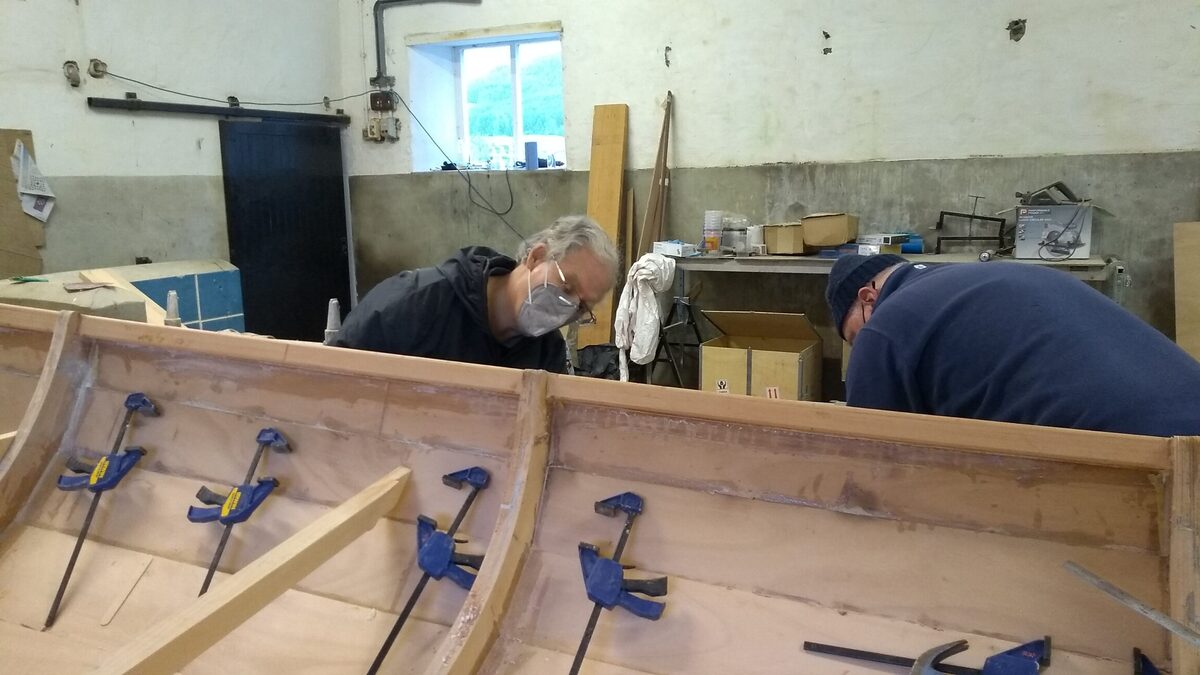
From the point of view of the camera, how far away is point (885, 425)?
1.05 metres

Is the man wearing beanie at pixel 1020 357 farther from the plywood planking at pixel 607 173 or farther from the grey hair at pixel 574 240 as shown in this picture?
the plywood planking at pixel 607 173

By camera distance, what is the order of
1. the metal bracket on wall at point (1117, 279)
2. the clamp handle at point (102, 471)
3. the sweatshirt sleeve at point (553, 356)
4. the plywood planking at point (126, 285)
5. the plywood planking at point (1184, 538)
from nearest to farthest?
the plywood planking at point (1184, 538) < the clamp handle at point (102, 471) < the sweatshirt sleeve at point (553, 356) < the plywood planking at point (126, 285) < the metal bracket on wall at point (1117, 279)

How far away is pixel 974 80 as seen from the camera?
4.02 m

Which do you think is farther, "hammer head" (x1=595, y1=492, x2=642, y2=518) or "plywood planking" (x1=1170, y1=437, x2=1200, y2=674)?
"hammer head" (x1=595, y1=492, x2=642, y2=518)

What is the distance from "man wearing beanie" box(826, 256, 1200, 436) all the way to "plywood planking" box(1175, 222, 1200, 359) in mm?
2703

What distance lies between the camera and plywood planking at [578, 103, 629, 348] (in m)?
4.67

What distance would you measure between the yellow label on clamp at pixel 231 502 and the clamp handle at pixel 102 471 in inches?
12.1

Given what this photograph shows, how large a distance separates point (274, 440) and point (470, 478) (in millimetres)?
431

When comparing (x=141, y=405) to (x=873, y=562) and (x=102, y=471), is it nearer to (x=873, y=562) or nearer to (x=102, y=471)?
(x=102, y=471)

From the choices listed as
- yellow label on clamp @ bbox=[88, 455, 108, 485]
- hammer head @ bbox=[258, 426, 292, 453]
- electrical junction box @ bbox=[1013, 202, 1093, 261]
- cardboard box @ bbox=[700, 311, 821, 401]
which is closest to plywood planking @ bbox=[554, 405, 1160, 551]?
hammer head @ bbox=[258, 426, 292, 453]

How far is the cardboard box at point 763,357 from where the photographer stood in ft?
12.4

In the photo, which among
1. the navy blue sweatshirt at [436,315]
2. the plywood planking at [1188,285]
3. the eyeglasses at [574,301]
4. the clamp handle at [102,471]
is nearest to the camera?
the clamp handle at [102,471]

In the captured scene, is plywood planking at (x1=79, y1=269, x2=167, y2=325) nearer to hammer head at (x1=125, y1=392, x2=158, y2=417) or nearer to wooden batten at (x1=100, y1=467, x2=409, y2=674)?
hammer head at (x1=125, y1=392, x2=158, y2=417)

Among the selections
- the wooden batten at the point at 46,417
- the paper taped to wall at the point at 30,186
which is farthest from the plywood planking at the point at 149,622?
the paper taped to wall at the point at 30,186
